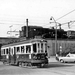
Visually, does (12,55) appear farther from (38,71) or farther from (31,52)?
(38,71)

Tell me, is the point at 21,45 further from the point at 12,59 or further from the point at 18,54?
the point at 12,59

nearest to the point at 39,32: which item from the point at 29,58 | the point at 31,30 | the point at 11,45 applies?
the point at 31,30

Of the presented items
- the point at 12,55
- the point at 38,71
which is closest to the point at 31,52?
the point at 38,71

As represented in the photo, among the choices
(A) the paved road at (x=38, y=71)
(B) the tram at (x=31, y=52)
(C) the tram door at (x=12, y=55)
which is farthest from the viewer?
(C) the tram door at (x=12, y=55)

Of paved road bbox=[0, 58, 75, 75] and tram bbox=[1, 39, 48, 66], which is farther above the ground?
tram bbox=[1, 39, 48, 66]

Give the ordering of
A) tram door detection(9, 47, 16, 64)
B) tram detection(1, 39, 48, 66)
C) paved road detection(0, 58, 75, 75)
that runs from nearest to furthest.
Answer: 1. paved road detection(0, 58, 75, 75)
2. tram detection(1, 39, 48, 66)
3. tram door detection(9, 47, 16, 64)

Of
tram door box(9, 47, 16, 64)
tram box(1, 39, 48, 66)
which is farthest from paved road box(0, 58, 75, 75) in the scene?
tram door box(9, 47, 16, 64)

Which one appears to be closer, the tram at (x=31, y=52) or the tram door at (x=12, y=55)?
the tram at (x=31, y=52)

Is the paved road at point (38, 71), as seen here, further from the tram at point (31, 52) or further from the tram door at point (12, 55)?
the tram door at point (12, 55)

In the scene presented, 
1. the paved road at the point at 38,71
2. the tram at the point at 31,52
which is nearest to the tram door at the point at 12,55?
the tram at the point at 31,52

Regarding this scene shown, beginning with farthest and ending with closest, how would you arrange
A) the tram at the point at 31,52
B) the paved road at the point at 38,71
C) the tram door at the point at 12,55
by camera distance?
1. the tram door at the point at 12,55
2. the tram at the point at 31,52
3. the paved road at the point at 38,71

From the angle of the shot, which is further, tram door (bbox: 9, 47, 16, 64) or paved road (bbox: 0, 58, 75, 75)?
tram door (bbox: 9, 47, 16, 64)

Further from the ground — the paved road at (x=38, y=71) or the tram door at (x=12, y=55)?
the tram door at (x=12, y=55)

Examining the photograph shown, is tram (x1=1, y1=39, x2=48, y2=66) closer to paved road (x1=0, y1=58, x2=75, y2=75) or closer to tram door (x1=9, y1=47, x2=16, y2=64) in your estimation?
tram door (x1=9, y1=47, x2=16, y2=64)
